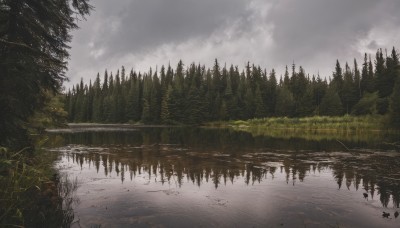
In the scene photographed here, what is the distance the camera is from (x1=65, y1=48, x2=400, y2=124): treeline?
6450 centimetres

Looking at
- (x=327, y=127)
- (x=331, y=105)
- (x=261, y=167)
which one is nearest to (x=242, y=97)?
(x=331, y=105)

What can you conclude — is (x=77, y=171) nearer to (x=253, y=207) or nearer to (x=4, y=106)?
(x=4, y=106)

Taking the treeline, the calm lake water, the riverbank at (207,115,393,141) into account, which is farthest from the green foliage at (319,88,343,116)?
the calm lake water

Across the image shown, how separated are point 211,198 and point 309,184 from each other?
3722 millimetres

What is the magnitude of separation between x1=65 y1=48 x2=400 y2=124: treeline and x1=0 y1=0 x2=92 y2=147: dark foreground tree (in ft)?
182

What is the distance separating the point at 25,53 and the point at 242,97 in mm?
76749

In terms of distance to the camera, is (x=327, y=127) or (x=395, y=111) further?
(x=327, y=127)

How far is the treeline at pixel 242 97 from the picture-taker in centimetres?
6450

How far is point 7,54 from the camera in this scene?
732 cm

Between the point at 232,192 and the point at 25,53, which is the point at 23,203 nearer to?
the point at 25,53

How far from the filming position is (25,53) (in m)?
7.77

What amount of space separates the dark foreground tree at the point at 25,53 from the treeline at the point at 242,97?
55.4 m

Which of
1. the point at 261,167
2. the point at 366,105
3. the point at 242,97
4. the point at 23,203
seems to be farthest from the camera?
the point at 242,97

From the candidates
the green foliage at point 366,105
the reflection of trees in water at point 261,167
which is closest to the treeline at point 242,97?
the green foliage at point 366,105
